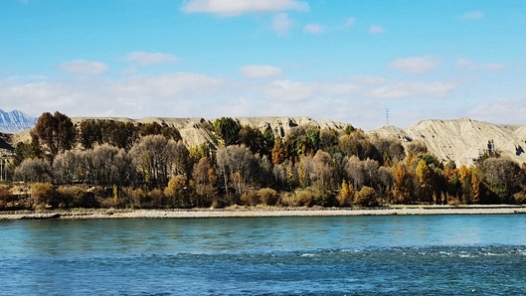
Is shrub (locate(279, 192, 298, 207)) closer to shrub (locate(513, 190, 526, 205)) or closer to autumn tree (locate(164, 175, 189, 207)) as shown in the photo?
autumn tree (locate(164, 175, 189, 207))

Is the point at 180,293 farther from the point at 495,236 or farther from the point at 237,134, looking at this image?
the point at 237,134

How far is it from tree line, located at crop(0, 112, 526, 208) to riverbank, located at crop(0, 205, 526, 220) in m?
→ 3.47

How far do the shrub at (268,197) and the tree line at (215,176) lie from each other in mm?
145

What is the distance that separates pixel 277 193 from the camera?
101000 millimetres

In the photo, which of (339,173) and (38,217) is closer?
(38,217)

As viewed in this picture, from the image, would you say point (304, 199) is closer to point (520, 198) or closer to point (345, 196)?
point (345, 196)

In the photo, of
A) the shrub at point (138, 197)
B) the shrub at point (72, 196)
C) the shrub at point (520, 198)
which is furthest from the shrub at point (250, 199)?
the shrub at point (520, 198)

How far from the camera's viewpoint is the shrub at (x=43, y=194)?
296 ft

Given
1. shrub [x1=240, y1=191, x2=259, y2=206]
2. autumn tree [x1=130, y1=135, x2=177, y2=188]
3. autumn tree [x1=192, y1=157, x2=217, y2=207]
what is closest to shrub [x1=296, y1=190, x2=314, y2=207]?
shrub [x1=240, y1=191, x2=259, y2=206]

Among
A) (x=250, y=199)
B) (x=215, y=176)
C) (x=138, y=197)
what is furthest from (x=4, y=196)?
(x=250, y=199)

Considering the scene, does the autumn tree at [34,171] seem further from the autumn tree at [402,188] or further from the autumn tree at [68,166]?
the autumn tree at [402,188]

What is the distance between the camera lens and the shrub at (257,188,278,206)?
319 ft

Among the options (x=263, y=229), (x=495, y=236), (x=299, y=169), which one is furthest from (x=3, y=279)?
(x=299, y=169)

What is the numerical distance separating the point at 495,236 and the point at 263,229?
2067 cm
